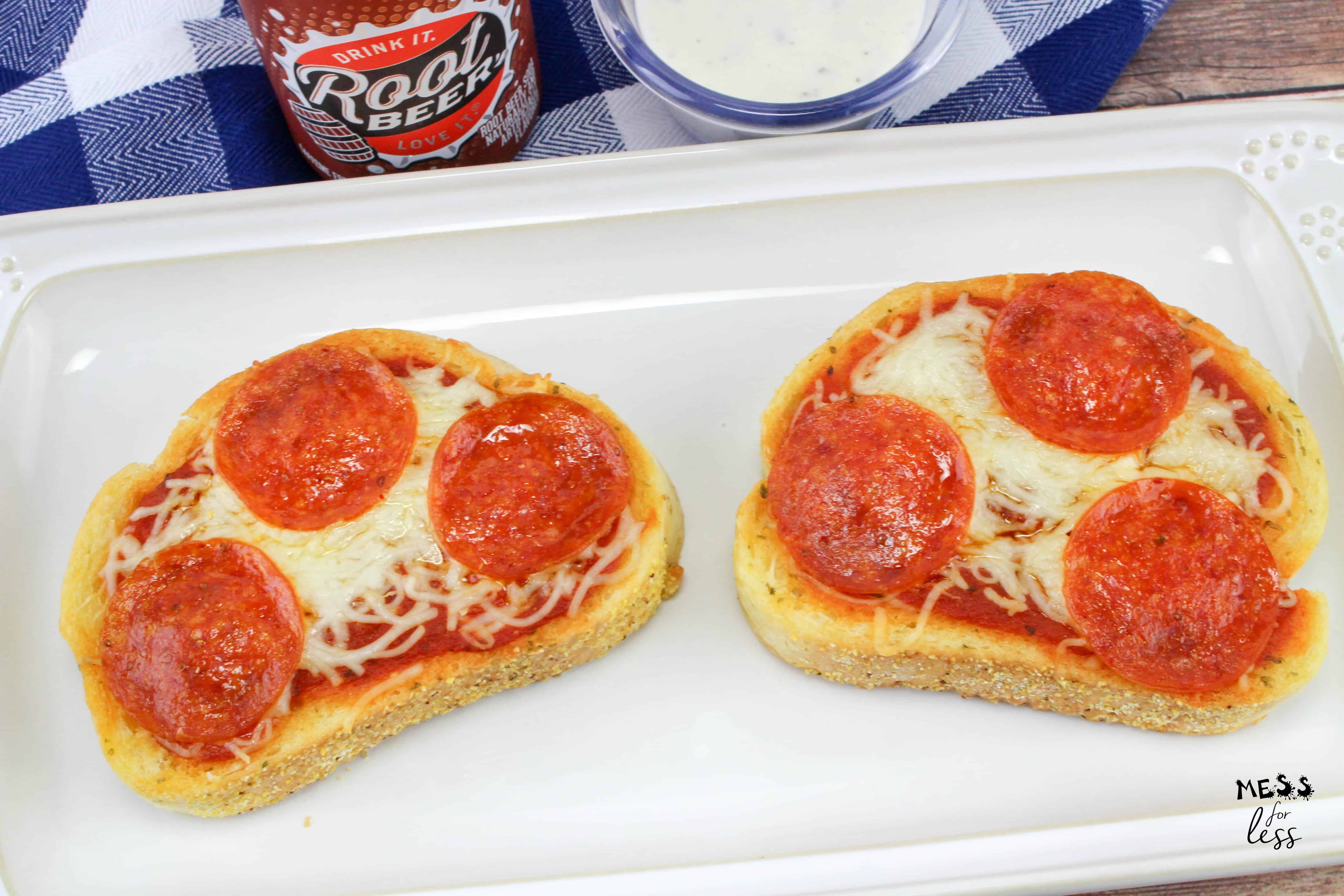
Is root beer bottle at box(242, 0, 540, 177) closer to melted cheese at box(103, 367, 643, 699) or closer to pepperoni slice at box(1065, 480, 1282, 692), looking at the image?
melted cheese at box(103, 367, 643, 699)

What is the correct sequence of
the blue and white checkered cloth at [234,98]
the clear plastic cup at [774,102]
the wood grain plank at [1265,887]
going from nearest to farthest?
1. the wood grain plank at [1265,887]
2. the clear plastic cup at [774,102]
3. the blue and white checkered cloth at [234,98]

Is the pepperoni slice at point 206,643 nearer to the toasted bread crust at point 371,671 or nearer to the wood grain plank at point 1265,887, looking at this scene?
the toasted bread crust at point 371,671

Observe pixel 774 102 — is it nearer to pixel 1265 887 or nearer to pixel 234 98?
pixel 234 98

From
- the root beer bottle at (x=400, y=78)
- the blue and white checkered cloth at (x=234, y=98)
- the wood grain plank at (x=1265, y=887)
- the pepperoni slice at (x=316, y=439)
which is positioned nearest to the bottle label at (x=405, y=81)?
the root beer bottle at (x=400, y=78)

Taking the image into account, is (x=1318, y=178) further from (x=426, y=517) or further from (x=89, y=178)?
(x=89, y=178)

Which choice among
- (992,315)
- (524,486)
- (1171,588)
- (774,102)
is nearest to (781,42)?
(774,102)

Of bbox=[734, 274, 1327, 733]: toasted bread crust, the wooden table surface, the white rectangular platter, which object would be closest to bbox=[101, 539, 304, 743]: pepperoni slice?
the white rectangular platter
